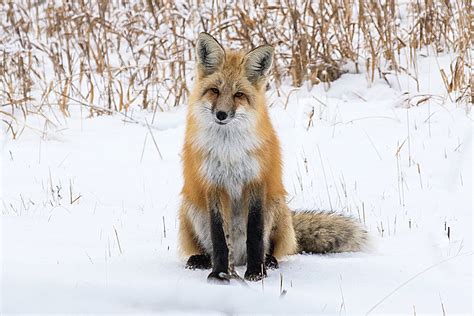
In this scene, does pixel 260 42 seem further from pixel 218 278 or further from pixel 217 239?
pixel 218 278

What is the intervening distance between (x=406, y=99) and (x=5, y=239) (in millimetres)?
4530

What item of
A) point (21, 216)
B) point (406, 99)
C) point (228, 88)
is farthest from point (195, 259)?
point (406, 99)

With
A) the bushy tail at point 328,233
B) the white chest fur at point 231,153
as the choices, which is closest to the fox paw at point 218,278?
the white chest fur at point 231,153

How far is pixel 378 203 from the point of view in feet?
19.0

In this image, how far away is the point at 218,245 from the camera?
4082 millimetres

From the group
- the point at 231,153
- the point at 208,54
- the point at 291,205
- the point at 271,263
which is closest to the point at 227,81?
the point at 208,54

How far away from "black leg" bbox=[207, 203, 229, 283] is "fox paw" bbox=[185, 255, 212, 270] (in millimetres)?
307

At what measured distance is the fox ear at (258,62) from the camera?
13.6ft

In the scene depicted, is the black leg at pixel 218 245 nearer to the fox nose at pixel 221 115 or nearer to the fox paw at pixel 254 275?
the fox paw at pixel 254 275

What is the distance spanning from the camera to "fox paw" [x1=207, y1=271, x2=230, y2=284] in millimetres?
3922

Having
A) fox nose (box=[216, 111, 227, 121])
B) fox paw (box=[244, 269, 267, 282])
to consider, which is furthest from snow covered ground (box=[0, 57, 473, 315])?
fox nose (box=[216, 111, 227, 121])

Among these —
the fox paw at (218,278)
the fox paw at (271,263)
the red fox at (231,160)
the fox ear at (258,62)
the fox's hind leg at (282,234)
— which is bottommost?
the fox paw at (271,263)

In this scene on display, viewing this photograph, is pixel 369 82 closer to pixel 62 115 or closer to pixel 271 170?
pixel 62 115

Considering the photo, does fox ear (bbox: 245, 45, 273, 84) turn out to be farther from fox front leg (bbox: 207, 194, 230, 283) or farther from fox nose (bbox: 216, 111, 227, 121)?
fox front leg (bbox: 207, 194, 230, 283)
